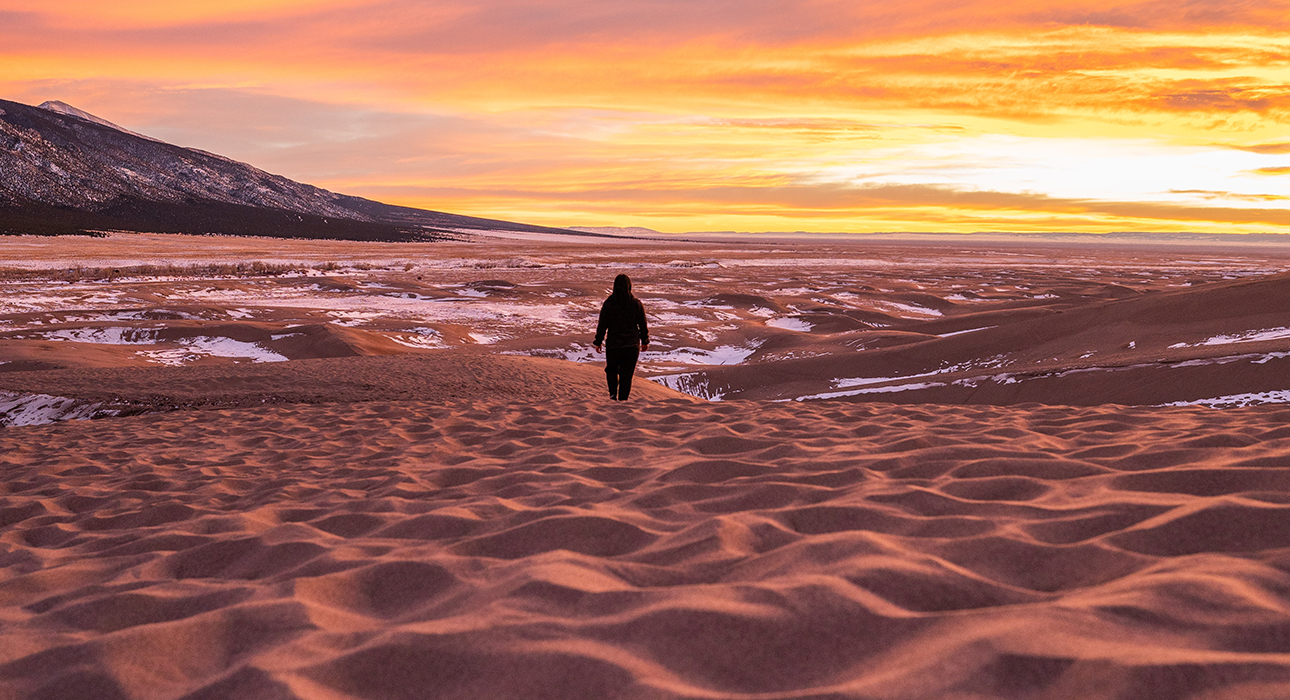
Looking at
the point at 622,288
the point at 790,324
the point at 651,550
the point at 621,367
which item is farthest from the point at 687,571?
the point at 790,324

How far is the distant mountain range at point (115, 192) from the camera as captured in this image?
119 metres

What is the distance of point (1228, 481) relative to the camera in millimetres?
3631

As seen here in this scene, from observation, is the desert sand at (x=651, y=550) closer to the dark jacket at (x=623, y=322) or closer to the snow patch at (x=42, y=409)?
the snow patch at (x=42, y=409)

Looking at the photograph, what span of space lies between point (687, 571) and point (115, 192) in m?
176

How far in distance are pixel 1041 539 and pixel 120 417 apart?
30.7 feet

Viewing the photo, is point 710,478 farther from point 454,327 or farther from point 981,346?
point 454,327

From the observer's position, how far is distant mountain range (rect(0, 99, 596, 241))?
392ft

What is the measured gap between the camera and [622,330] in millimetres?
9219

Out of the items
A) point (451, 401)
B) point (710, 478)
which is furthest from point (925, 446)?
point (451, 401)

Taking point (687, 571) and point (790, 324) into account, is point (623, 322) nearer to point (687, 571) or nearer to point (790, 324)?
point (687, 571)

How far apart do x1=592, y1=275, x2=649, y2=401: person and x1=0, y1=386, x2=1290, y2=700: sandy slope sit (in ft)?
11.5

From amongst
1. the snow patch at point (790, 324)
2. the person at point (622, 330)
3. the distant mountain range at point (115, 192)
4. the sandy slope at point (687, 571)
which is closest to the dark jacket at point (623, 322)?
the person at point (622, 330)

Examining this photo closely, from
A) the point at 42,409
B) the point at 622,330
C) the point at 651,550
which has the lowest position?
the point at 42,409

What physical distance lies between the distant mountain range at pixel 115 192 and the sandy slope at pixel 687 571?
331 feet
